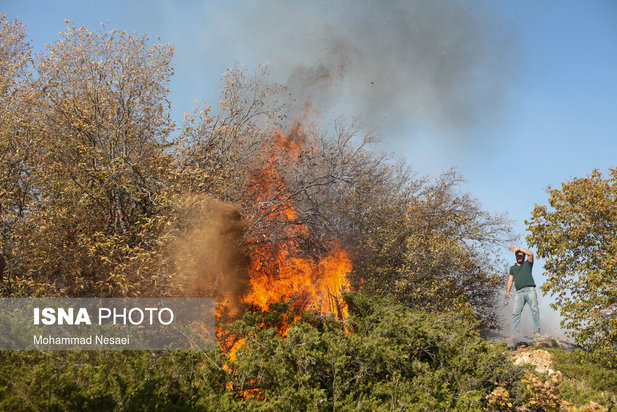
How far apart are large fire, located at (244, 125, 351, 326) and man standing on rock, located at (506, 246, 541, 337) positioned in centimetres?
632

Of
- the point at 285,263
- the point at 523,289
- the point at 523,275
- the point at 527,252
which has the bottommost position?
the point at 523,289

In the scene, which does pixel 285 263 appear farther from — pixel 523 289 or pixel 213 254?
pixel 523 289

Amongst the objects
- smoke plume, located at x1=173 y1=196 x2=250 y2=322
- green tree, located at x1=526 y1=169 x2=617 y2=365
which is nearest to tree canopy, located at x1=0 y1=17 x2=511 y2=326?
smoke plume, located at x1=173 y1=196 x2=250 y2=322

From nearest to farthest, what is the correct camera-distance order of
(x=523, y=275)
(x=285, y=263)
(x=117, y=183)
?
(x=117, y=183) < (x=285, y=263) < (x=523, y=275)

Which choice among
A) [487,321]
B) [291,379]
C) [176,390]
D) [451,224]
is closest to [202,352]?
[176,390]

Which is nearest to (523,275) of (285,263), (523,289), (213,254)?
(523,289)

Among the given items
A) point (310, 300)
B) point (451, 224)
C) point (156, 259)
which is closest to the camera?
point (156, 259)

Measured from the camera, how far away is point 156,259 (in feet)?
38.5

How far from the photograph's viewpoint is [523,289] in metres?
16.7

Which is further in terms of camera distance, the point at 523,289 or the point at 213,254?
the point at 523,289

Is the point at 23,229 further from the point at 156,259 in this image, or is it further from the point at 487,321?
the point at 487,321

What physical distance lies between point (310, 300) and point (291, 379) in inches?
345

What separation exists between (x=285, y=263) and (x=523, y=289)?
880 centimetres

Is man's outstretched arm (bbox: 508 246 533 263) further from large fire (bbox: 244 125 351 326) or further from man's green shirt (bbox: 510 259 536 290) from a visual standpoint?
large fire (bbox: 244 125 351 326)
